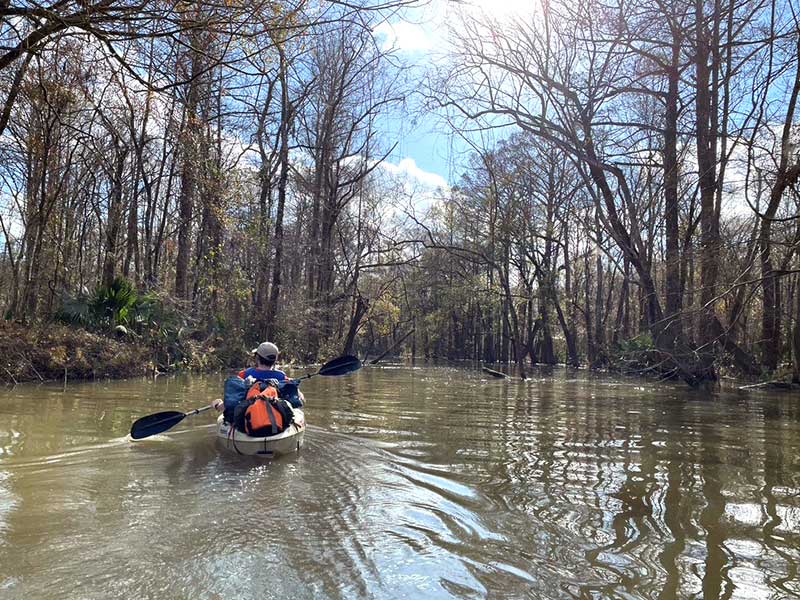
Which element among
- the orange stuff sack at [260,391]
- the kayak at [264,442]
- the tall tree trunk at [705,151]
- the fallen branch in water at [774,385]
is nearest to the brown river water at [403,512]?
the kayak at [264,442]

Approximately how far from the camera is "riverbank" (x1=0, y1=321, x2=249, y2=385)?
41.6 ft

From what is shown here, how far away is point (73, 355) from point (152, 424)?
8318 mm

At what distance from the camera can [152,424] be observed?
695cm

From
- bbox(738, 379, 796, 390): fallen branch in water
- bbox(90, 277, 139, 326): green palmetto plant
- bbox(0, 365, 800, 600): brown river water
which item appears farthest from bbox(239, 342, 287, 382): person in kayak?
bbox(738, 379, 796, 390): fallen branch in water

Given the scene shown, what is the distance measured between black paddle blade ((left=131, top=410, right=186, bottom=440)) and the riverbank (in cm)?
738

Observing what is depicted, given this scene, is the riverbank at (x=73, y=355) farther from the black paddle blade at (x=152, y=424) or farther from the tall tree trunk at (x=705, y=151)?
the tall tree trunk at (x=705, y=151)

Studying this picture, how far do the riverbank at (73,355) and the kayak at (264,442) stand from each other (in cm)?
855

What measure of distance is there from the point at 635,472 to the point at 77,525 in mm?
4770

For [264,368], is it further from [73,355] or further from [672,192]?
[672,192]

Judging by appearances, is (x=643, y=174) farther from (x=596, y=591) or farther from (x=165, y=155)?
(x=596, y=591)

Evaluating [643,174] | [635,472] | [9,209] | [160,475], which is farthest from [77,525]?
[9,209]

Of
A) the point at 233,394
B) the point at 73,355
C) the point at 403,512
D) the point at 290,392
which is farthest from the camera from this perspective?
the point at 73,355

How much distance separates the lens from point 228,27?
214 inches

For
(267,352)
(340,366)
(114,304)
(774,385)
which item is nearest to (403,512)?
(267,352)
